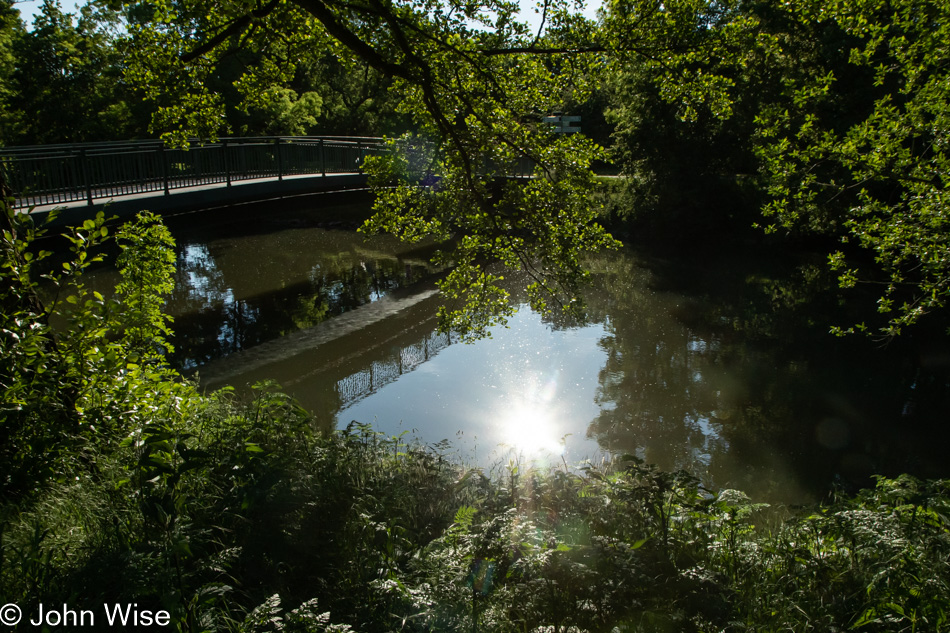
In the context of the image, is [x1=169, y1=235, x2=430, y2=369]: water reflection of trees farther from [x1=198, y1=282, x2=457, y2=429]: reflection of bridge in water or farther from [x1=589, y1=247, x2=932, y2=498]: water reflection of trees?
[x1=589, y1=247, x2=932, y2=498]: water reflection of trees

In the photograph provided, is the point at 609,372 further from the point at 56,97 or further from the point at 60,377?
the point at 56,97

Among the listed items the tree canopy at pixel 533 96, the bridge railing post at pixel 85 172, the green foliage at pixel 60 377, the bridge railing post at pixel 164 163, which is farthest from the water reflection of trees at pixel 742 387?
the bridge railing post at pixel 85 172

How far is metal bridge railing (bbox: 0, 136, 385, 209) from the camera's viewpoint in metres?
A: 12.1

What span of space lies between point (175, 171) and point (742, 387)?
1378cm

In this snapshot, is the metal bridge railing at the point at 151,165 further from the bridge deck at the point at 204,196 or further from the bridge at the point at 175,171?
the bridge deck at the point at 204,196

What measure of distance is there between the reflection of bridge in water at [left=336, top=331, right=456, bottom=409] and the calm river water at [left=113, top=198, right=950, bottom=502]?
0.14 feet

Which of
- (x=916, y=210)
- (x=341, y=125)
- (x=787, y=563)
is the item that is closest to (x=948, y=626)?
(x=787, y=563)

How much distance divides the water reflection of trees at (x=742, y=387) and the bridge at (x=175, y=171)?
5364 millimetres

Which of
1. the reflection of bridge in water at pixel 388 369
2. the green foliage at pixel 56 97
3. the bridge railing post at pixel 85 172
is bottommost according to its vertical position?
the reflection of bridge in water at pixel 388 369

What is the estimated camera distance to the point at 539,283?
7590 millimetres

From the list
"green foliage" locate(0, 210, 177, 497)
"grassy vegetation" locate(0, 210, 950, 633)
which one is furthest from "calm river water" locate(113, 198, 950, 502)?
"green foliage" locate(0, 210, 177, 497)

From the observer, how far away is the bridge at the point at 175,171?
12117mm

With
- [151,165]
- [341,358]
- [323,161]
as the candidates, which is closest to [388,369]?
[341,358]

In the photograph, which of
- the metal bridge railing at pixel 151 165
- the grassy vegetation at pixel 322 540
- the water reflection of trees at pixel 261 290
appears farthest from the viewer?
the metal bridge railing at pixel 151 165
